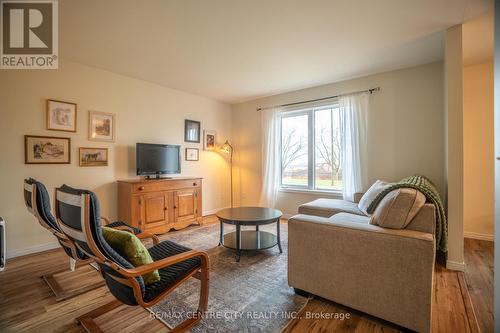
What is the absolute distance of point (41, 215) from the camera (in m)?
1.82

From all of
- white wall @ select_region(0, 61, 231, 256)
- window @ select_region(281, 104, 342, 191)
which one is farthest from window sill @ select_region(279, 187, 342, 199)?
white wall @ select_region(0, 61, 231, 256)

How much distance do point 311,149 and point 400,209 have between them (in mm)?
2827

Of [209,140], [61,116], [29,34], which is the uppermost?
[29,34]

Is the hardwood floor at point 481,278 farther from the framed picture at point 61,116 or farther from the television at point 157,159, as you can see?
the framed picture at point 61,116

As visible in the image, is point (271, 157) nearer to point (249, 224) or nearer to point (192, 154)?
point (192, 154)

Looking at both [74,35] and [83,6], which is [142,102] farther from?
[83,6]

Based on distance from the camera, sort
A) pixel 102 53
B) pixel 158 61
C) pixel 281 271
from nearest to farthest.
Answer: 1. pixel 281 271
2. pixel 102 53
3. pixel 158 61

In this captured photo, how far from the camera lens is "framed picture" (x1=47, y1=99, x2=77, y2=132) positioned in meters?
2.97

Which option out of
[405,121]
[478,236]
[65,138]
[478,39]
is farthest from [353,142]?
[65,138]

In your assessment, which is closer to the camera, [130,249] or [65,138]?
[130,249]

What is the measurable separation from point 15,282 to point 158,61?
2.84 m

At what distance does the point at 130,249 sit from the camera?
1.37 metres

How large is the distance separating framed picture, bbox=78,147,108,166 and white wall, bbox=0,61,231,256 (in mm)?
62

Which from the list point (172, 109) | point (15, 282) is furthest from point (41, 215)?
point (172, 109)
